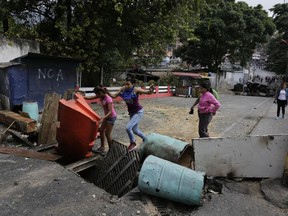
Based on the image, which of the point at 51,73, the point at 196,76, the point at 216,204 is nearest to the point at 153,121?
the point at 51,73

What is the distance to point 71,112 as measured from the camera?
5562 millimetres

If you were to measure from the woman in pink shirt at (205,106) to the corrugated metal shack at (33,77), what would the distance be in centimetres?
566

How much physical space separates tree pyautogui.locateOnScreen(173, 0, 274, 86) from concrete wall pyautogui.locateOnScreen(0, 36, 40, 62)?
1912cm

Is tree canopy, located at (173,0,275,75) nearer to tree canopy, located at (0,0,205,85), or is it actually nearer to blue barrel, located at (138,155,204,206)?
tree canopy, located at (0,0,205,85)

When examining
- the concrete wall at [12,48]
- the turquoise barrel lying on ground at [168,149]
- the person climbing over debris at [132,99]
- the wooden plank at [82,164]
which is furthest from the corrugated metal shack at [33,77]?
the turquoise barrel lying on ground at [168,149]

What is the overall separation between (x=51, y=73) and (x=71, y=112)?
225 inches

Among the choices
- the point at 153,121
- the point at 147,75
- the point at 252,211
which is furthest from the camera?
the point at 147,75

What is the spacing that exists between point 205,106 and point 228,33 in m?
25.3

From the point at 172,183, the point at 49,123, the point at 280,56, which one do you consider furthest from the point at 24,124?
the point at 280,56

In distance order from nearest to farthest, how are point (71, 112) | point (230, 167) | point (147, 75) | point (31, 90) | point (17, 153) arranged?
point (230, 167) < point (71, 112) < point (17, 153) < point (31, 90) < point (147, 75)

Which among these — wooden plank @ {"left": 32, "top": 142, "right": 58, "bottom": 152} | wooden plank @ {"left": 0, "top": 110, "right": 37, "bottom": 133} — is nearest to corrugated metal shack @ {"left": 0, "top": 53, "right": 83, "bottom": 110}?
wooden plank @ {"left": 0, "top": 110, "right": 37, "bottom": 133}

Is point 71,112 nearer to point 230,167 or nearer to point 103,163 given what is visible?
point 103,163

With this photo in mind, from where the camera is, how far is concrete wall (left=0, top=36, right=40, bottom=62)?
404 inches

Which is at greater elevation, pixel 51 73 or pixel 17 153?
pixel 51 73
